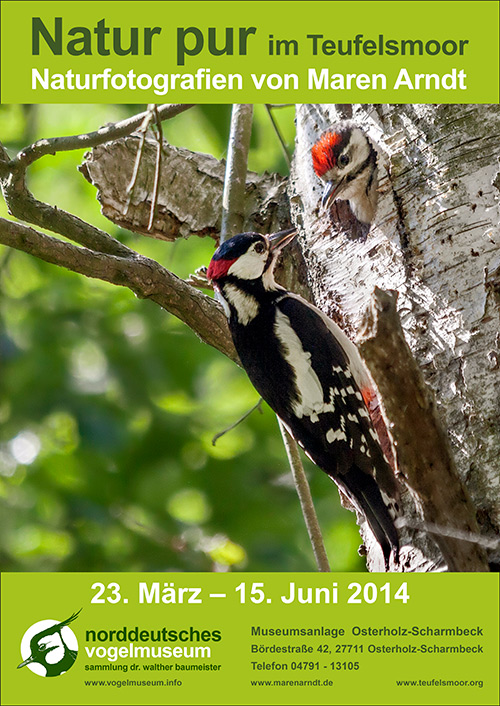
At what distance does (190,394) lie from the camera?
5.08 m

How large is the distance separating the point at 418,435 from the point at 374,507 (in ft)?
1.92

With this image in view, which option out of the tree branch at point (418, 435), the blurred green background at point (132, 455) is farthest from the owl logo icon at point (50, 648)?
the blurred green background at point (132, 455)

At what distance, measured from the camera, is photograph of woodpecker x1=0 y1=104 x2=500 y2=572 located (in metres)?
2.54

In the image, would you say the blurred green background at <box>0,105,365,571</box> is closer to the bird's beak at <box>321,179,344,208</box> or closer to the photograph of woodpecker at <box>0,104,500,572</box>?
the photograph of woodpecker at <box>0,104,500,572</box>

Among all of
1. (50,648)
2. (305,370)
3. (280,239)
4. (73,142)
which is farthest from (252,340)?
(50,648)

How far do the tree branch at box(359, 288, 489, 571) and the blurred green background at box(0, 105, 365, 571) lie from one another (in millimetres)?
2511

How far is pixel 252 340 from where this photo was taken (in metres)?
3.20

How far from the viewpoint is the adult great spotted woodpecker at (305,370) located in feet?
9.37

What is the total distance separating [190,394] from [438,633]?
299cm

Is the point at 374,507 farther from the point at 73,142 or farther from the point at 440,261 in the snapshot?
the point at 73,142

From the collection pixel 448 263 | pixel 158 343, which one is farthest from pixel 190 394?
pixel 448 263

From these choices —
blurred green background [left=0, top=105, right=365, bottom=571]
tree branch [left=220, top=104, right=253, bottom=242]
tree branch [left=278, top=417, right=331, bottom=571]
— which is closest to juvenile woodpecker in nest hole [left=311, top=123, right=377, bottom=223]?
A: tree branch [left=220, top=104, right=253, bottom=242]

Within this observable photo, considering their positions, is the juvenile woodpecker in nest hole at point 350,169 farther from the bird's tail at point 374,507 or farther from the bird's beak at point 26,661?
the bird's beak at point 26,661

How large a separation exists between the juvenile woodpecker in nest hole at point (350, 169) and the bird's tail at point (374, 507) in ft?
3.39
